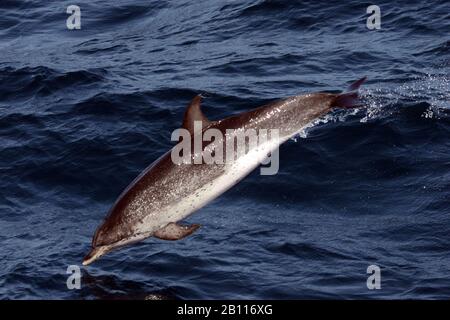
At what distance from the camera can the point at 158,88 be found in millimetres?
21641

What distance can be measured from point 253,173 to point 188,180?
524 cm

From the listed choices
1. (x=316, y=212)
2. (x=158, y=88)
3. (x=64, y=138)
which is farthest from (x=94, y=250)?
(x=158, y=88)

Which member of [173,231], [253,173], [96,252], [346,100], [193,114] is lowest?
[96,252]

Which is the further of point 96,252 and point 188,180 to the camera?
point 96,252

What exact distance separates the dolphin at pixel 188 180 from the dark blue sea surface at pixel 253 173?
113 cm

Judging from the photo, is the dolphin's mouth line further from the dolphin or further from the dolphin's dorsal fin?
the dolphin's dorsal fin

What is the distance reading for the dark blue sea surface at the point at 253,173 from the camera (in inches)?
547

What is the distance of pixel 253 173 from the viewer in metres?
17.4

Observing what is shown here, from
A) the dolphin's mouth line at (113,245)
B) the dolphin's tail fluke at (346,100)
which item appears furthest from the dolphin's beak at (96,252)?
the dolphin's tail fluke at (346,100)

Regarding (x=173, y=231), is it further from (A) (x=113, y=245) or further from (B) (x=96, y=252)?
(B) (x=96, y=252)

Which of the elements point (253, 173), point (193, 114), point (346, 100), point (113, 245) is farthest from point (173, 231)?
point (253, 173)

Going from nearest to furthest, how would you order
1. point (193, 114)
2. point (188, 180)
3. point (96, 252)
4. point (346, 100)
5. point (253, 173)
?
point (193, 114)
point (188, 180)
point (346, 100)
point (96, 252)
point (253, 173)

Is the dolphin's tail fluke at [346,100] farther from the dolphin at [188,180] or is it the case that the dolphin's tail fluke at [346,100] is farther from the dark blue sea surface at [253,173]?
the dark blue sea surface at [253,173]
